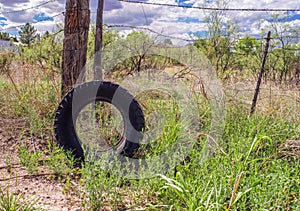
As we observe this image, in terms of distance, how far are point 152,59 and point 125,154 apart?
3.24 meters

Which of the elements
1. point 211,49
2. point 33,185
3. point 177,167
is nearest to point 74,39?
point 33,185

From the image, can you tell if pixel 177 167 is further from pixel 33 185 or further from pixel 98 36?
pixel 98 36

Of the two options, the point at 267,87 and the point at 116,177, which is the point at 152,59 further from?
the point at 116,177

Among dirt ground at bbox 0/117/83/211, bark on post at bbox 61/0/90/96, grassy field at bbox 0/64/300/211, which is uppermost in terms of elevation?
bark on post at bbox 61/0/90/96

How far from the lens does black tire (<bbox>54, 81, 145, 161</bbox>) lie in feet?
9.86

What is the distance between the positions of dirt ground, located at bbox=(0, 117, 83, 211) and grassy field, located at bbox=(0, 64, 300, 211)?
0.01m

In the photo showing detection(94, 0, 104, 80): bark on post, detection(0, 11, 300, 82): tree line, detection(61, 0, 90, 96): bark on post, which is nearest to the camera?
detection(61, 0, 90, 96): bark on post

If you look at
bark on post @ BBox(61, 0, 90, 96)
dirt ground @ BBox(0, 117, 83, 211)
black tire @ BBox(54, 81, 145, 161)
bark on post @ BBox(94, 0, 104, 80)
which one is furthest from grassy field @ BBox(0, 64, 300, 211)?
bark on post @ BBox(94, 0, 104, 80)

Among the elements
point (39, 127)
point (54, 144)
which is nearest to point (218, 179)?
point (54, 144)

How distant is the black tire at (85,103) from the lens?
300 cm

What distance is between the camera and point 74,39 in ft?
12.1

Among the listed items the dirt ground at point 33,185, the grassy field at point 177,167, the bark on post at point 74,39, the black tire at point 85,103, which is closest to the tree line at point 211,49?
the bark on post at point 74,39

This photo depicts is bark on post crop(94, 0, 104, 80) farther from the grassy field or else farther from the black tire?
the black tire

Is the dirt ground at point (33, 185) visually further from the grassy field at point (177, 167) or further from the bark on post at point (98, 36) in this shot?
the bark on post at point (98, 36)
